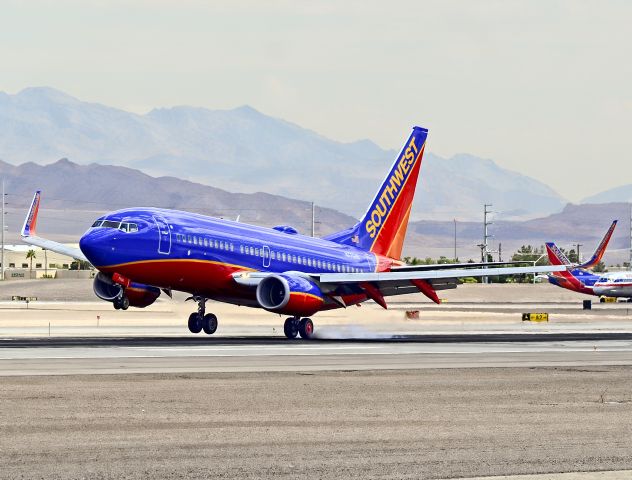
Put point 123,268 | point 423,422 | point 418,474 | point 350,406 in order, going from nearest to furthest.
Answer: point 418,474
point 423,422
point 350,406
point 123,268

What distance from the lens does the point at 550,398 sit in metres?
26.1

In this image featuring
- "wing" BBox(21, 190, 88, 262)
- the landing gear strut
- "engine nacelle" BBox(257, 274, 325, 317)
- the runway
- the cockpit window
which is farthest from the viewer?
"wing" BBox(21, 190, 88, 262)

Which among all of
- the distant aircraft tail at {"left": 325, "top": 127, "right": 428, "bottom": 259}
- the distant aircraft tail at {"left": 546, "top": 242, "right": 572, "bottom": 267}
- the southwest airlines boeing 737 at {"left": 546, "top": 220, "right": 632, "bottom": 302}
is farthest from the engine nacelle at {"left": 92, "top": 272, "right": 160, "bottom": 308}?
the distant aircraft tail at {"left": 546, "top": 242, "right": 572, "bottom": 267}

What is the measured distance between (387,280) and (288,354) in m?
14.9

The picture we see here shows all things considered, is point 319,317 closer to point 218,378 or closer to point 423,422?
point 218,378

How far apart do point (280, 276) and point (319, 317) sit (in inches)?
807

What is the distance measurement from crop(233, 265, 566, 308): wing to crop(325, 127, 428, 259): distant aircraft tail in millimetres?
6519

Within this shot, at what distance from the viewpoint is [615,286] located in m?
118

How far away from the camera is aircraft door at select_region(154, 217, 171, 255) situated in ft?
162

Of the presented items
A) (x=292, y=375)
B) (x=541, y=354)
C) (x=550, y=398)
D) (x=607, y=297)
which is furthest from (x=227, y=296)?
(x=607, y=297)

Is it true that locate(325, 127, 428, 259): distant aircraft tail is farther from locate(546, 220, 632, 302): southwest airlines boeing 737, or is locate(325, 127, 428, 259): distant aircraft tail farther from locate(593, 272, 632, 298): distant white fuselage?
locate(593, 272, 632, 298): distant white fuselage

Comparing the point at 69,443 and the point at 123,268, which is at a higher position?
the point at 123,268

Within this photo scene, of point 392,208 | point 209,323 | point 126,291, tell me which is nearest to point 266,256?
point 209,323

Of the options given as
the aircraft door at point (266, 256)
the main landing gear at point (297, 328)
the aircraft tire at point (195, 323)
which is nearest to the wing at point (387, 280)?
the aircraft door at point (266, 256)
